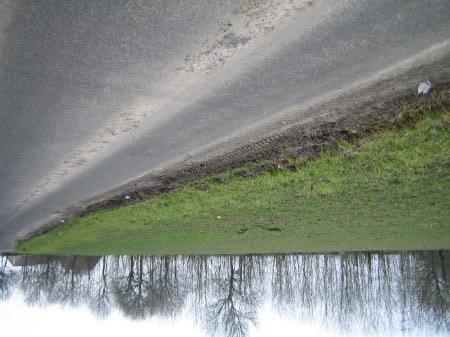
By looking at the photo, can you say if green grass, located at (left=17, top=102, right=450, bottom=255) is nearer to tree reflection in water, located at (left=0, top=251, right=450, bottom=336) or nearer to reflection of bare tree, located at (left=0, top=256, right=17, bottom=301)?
tree reflection in water, located at (left=0, top=251, right=450, bottom=336)

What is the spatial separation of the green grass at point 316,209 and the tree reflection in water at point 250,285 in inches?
128

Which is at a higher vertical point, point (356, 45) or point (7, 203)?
point (356, 45)

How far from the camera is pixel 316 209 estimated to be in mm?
9297

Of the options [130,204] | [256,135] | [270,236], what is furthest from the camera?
[270,236]

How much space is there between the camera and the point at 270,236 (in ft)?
35.6

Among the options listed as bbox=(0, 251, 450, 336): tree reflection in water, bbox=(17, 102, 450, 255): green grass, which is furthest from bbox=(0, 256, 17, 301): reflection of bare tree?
bbox=(17, 102, 450, 255): green grass

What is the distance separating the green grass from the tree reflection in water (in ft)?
10.7

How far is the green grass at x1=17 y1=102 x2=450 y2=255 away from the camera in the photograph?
732 centimetres

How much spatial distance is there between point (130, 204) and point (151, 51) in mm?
5271

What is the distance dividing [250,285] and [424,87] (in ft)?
41.2

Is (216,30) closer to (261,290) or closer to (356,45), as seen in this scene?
(356,45)

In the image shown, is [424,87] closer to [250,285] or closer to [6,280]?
[250,285]

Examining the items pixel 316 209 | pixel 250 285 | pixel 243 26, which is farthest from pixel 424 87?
pixel 250 285

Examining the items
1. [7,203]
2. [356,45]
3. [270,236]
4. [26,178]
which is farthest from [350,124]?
[7,203]
